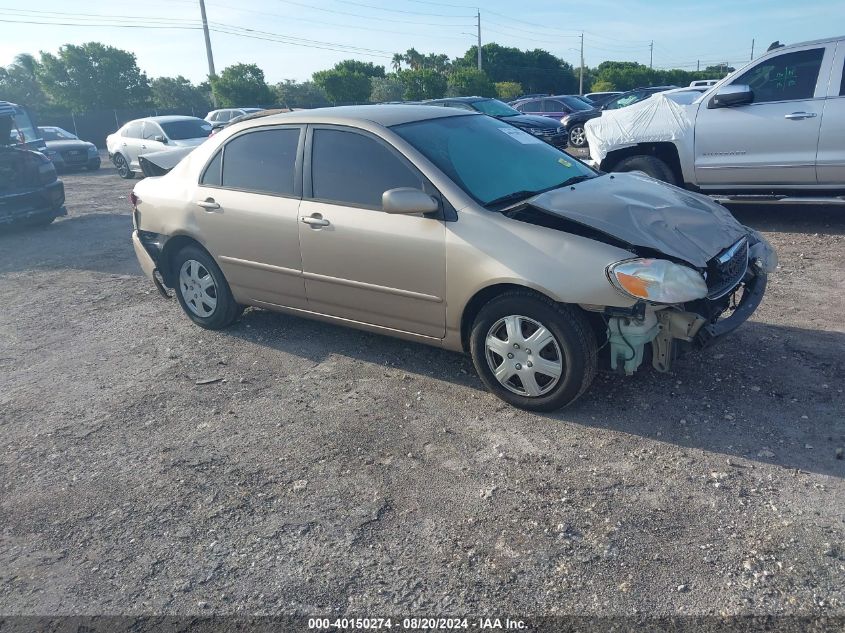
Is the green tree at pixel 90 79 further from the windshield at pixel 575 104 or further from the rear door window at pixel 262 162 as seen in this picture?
the rear door window at pixel 262 162

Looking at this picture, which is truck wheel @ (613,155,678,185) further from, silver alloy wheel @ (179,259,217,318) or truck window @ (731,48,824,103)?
silver alloy wheel @ (179,259,217,318)

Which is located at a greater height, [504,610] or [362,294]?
[362,294]

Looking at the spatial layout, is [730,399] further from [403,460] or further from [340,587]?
[340,587]

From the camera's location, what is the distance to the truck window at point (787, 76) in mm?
7305

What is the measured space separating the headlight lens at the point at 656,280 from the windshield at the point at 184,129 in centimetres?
1507

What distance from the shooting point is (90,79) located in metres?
50.9

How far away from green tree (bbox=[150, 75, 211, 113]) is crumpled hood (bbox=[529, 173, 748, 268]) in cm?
5232

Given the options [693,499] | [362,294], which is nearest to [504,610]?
[693,499]

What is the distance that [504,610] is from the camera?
104 inches

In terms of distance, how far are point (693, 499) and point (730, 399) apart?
109 cm

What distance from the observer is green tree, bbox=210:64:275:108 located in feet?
130

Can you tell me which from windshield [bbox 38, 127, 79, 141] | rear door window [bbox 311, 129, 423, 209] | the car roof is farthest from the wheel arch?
windshield [bbox 38, 127, 79, 141]

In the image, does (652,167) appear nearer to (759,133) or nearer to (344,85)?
(759,133)

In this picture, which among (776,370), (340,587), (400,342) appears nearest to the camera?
(340,587)
